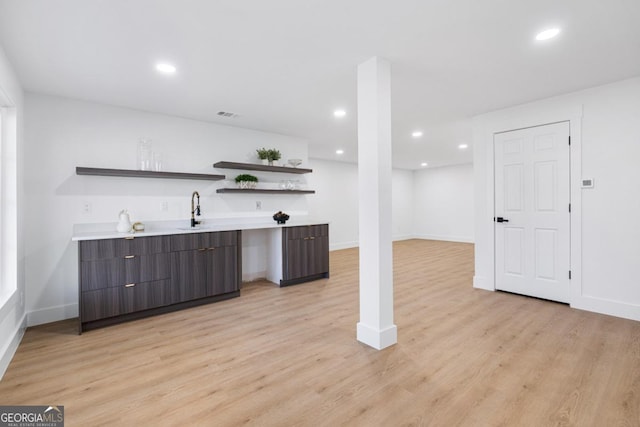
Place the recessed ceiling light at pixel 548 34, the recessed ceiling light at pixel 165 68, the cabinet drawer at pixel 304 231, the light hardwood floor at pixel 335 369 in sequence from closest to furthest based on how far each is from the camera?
the light hardwood floor at pixel 335 369 → the recessed ceiling light at pixel 548 34 → the recessed ceiling light at pixel 165 68 → the cabinet drawer at pixel 304 231

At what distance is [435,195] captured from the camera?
10062 mm

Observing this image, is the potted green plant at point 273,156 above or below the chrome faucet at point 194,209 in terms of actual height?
above

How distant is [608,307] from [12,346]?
5.67m

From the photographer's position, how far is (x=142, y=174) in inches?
148

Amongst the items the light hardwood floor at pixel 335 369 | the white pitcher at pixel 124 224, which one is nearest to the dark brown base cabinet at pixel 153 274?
the light hardwood floor at pixel 335 369

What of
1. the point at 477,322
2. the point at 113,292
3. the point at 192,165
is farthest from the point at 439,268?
the point at 113,292

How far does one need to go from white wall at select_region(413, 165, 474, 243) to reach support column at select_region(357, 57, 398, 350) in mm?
7578

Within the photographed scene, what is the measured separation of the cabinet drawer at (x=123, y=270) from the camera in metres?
3.00

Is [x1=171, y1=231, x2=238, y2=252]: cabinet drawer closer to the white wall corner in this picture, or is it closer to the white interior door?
the white wall corner

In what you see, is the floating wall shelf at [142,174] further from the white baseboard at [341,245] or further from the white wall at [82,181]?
the white baseboard at [341,245]

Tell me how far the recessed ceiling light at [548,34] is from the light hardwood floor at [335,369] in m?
2.45

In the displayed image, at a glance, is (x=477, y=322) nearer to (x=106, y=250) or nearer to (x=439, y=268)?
(x=439, y=268)

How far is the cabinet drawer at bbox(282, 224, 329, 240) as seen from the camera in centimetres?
456

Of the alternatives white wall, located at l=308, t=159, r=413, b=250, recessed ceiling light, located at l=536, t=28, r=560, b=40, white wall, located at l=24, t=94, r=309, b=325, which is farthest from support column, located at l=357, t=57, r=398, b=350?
white wall, located at l=308, t=159, r=413, b=250
